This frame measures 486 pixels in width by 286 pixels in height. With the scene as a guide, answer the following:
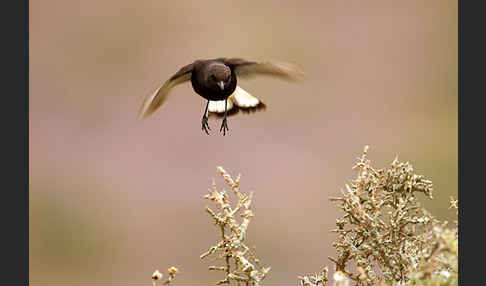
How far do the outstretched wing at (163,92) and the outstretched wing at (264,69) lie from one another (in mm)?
60

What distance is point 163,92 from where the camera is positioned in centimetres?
82

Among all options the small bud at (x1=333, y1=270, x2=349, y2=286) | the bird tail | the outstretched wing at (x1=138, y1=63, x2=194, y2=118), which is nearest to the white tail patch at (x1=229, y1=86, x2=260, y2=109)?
the bird tail

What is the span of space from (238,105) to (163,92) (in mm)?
156

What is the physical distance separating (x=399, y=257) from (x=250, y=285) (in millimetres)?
124

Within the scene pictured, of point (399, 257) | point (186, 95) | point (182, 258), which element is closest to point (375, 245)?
point (399, 257)

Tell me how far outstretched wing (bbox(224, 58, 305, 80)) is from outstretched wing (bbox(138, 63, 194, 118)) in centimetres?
6

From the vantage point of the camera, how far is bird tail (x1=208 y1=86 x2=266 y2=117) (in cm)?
92

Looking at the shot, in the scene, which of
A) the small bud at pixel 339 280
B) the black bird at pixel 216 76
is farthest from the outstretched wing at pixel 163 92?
the small bud at pixel 339 280

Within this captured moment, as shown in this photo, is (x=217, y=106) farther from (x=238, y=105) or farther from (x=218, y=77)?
(x=218, y=77)

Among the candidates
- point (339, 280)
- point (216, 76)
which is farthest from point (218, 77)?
point (339, 280)

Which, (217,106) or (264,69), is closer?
(264,69)

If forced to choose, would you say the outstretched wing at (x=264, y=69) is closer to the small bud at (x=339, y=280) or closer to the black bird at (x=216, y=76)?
the black bird at (x=216, y=76)

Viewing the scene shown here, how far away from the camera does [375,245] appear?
19.3 inches

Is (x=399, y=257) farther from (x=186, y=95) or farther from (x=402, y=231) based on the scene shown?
(x=186, y=95)
